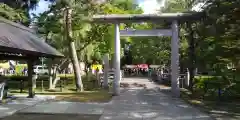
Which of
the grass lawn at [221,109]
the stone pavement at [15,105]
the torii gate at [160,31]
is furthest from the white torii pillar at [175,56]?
the stone pavement at [15,105]

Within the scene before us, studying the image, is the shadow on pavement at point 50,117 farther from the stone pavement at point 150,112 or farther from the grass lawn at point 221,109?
the grass lawn at point 221,109

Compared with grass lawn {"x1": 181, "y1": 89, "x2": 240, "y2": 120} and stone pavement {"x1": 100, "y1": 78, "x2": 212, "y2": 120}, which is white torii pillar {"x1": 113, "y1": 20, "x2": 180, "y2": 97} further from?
stone pavement {"x1": 100, "y1": 78, "x2": 212, "y2": 120}

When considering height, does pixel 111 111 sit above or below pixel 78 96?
below

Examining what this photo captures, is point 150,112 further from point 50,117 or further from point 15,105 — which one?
point 15,105

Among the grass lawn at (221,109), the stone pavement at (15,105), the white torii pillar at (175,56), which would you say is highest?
the white torii pillar at (175,56)

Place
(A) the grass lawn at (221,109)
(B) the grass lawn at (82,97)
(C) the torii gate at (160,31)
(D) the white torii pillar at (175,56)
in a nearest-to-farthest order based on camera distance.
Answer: (A) the grass lawn at (221,109), (B) the grass lawn at (82,97), (C) the torii gate at (160,31), (D) the white torii pillar at (175,56)

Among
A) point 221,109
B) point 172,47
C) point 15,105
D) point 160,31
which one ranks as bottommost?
point 221,109

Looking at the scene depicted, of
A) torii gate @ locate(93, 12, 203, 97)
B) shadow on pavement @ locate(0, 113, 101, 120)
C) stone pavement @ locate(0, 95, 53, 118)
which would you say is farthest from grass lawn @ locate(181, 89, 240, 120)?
stone pavement @ locate(0, 95, 53, 118)

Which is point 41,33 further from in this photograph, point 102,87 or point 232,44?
point 232,44

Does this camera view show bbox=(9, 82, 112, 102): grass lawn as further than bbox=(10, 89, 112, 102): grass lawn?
Yes

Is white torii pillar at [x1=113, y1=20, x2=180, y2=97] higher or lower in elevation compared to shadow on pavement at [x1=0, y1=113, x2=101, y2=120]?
higher

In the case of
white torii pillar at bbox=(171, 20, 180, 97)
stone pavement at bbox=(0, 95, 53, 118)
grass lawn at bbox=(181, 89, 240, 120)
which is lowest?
grass lawn at bbox=(181, 89, 240, 120)

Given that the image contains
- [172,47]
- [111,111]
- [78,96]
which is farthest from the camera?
[172,47]

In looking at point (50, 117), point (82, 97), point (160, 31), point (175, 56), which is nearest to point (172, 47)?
point (175, 56)
